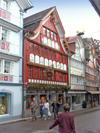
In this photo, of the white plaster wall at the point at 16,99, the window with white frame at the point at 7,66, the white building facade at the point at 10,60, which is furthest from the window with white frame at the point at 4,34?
the white plaster wall at the point at 16,99

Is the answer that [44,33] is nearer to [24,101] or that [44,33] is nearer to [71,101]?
[24,101]

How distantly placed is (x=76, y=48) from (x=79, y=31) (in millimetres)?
11483

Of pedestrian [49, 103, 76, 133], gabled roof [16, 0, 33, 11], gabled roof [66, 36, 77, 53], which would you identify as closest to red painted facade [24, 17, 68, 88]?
gabled roof [16, 0, 33, 11]

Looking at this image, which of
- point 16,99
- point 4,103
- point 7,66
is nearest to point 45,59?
point 7,66

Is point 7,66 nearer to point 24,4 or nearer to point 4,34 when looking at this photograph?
point 4,34

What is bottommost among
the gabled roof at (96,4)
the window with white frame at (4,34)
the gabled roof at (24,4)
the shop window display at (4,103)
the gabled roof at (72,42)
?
the shop window display at (4,103)

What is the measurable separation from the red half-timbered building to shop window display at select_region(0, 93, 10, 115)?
188 centimetres

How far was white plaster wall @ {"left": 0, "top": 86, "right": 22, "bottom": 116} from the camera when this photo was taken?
53.4ft

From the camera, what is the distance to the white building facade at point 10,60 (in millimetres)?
15812

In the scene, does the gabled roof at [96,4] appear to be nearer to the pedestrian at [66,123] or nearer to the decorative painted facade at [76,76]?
the pedestrian at [66,123]

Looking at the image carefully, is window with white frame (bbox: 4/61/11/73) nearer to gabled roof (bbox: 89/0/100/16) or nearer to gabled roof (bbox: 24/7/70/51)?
gabled roof (bbox: 24/7/70/51)

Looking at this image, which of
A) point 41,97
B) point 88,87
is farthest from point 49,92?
point 88,87

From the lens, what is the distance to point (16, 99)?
55.1 ft

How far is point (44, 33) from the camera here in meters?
22.2
